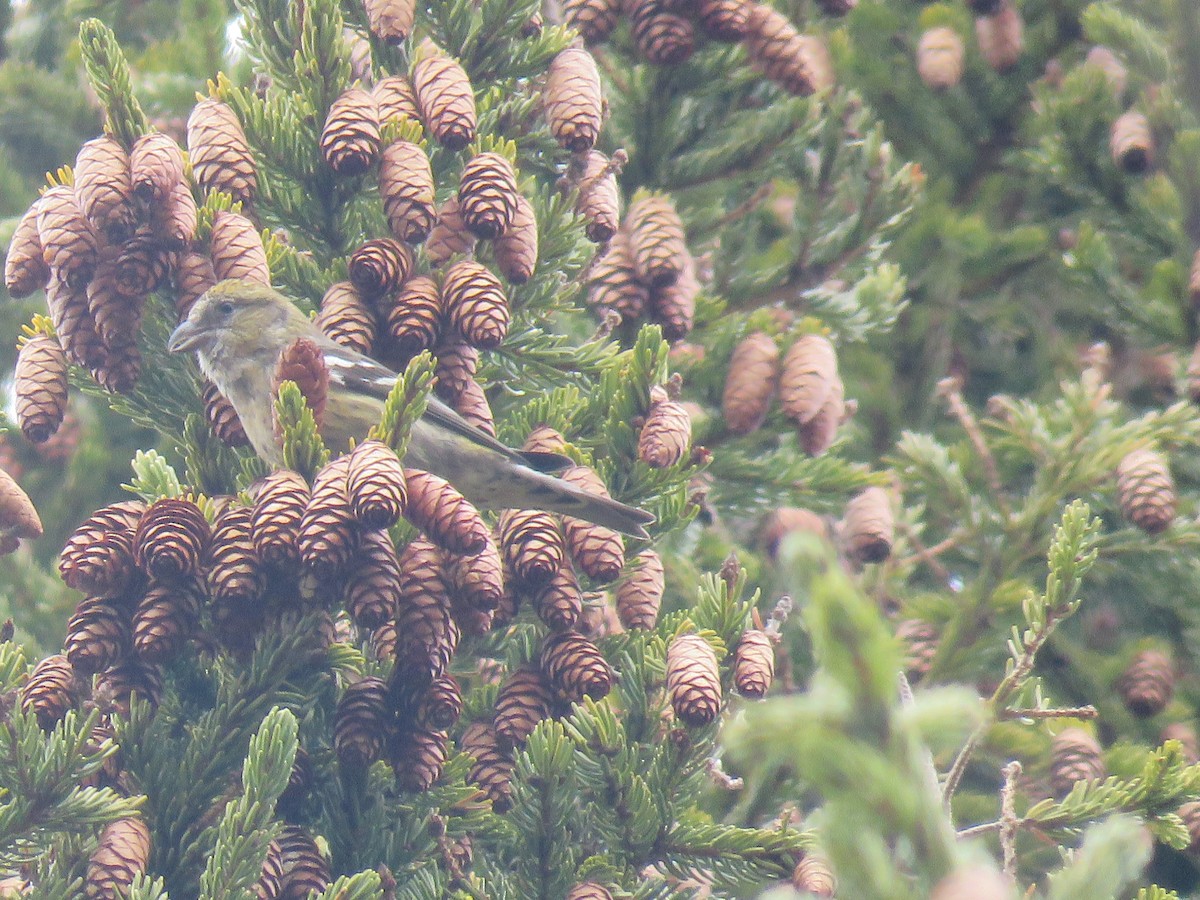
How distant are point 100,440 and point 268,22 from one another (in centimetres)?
283

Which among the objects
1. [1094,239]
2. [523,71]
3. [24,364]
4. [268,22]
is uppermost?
Answer: [268,22]

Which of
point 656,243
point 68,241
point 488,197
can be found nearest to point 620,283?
point 656,243

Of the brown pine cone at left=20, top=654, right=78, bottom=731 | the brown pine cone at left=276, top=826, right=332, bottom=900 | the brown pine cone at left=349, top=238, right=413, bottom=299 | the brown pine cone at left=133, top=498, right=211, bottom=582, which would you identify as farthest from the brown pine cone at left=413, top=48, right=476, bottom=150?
the brown pine cone at left=276, top=826, right=332, bottom=900

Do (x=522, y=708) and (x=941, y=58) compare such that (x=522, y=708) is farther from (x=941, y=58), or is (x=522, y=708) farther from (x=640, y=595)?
(x=941, y=58)

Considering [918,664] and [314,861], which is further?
[918,664]

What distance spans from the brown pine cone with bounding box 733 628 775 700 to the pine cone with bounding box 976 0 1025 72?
11.3 feet

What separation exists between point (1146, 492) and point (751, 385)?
44.7 inches

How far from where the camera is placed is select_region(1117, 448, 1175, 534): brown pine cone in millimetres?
3670

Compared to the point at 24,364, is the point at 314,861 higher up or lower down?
lower down

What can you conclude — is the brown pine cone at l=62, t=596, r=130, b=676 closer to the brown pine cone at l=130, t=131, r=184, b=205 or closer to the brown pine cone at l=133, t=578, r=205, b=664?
the brown pine cone at l=133, t=578, r=205, b=664

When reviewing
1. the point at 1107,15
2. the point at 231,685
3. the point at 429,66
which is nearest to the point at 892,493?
the point at 1107,15

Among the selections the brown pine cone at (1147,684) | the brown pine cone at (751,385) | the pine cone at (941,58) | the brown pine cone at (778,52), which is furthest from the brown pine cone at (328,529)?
the pine cone at (941,58)

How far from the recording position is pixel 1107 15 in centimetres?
455

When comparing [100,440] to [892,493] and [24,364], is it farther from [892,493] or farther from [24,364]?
[892,493]
